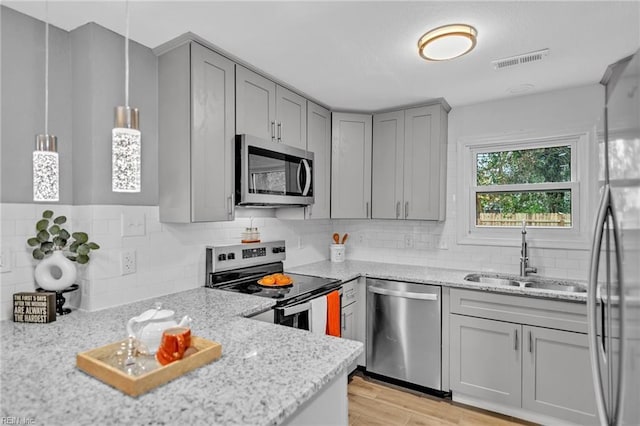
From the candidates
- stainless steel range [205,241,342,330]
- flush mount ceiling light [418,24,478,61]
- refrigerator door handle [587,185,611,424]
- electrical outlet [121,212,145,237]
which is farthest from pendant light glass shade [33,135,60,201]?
flush mount ceiling light [418,24,478,61]

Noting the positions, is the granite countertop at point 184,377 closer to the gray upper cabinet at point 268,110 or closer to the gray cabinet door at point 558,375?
the gray upper cabinet at point 268,110

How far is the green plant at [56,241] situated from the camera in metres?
1.70

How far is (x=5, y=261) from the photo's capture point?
5.39 feet

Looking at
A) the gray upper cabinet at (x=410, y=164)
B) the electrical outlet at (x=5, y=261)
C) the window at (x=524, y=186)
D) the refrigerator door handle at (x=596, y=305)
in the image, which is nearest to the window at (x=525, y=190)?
the window at (x=524, y=186)

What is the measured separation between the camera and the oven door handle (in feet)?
6.99

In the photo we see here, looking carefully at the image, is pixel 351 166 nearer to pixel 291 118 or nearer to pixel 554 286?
pixel 291 118

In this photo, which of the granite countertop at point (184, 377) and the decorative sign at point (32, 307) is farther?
the decorative sign at point (32, 307)

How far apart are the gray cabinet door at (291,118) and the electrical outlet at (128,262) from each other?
49.7 inches

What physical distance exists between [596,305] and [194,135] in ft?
6.40

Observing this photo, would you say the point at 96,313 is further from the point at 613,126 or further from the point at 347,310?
the point at 613,126

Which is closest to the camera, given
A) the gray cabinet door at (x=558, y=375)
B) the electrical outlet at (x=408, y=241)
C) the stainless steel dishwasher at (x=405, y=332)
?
the gray cabinet door at (x=558, y=375)

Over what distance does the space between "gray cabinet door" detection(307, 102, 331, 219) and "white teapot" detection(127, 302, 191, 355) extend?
1.87 m

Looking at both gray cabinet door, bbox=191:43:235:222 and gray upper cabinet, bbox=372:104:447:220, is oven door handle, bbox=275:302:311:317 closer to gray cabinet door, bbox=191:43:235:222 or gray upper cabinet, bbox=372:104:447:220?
gray cabinet door, bbox=191:43:235:222

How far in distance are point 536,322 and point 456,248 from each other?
1.00m
